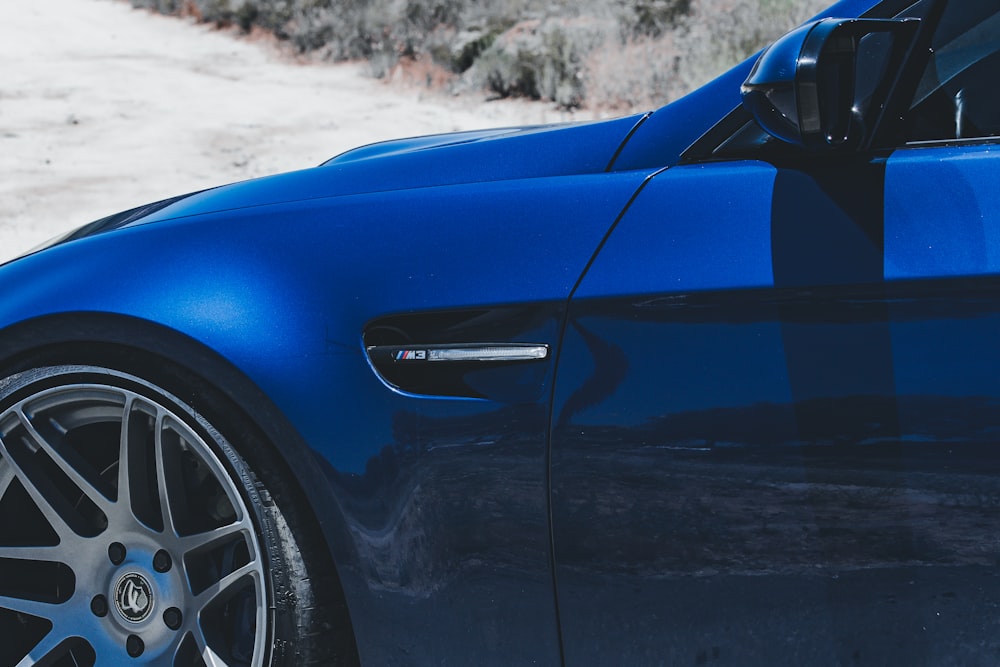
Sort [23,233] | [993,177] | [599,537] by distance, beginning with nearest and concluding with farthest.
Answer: [993,177], [599,537], [23,233]

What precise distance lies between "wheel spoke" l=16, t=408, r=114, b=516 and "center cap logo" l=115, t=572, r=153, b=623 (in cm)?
13

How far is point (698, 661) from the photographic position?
1.80 meters

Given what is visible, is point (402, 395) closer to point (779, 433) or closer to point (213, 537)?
point (213, 537)

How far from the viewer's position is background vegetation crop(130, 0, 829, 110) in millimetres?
12398

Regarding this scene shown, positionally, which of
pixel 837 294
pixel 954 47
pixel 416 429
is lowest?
pixel 416 429

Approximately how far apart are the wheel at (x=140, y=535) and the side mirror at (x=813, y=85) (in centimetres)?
105

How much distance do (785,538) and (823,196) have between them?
498mm

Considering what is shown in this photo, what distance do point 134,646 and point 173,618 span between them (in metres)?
0.10

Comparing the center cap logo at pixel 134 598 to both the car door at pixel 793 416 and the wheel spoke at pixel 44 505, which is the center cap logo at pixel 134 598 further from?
the car door at pixel 793 416

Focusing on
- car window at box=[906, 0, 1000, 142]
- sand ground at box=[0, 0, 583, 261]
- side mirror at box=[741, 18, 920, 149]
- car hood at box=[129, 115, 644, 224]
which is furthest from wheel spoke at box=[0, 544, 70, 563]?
sand ground at box=[0, 0, 583, 261]

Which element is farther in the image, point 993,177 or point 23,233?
point 23,233

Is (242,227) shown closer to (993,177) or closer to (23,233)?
(993,177)

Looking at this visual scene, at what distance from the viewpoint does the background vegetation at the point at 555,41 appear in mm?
12398

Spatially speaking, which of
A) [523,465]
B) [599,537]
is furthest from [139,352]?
[599,537]
